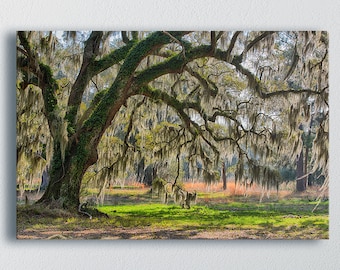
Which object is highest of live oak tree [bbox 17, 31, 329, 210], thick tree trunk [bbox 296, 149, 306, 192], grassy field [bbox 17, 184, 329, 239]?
live oak tree [bbox 17, 31, 329, 210]

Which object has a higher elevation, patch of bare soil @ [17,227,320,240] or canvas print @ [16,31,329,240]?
canvas print @ [16,31,329,240]

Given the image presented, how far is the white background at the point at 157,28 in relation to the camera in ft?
11.4

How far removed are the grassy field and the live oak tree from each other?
152mm

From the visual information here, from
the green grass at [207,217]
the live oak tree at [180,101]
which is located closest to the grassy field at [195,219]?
the green grass at [207,217]

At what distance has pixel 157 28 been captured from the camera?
353 cm

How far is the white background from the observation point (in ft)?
11.4

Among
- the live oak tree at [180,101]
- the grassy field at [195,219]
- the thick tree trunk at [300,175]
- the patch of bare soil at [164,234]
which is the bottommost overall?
the patch of bare soil at [164,234]

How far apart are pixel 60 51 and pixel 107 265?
63.4 inches

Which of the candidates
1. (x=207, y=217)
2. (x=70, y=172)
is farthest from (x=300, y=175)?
(x=70, y=172)

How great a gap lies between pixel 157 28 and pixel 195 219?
1435 mm

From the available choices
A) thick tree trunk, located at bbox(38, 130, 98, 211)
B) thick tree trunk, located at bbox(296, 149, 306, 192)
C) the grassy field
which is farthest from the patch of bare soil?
thick tree trunk, located at bbox(296, 149, 306, 192)

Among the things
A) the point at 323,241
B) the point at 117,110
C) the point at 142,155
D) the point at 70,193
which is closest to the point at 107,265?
the point at 70,193

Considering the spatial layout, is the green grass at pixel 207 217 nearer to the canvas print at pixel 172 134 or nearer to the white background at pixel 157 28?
the canvas print at pixel 172 134

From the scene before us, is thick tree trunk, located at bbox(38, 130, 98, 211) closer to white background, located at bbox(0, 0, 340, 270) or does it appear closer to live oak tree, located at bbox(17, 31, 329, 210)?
live oak tree, located at bbox(17, 31, 329, 210)
